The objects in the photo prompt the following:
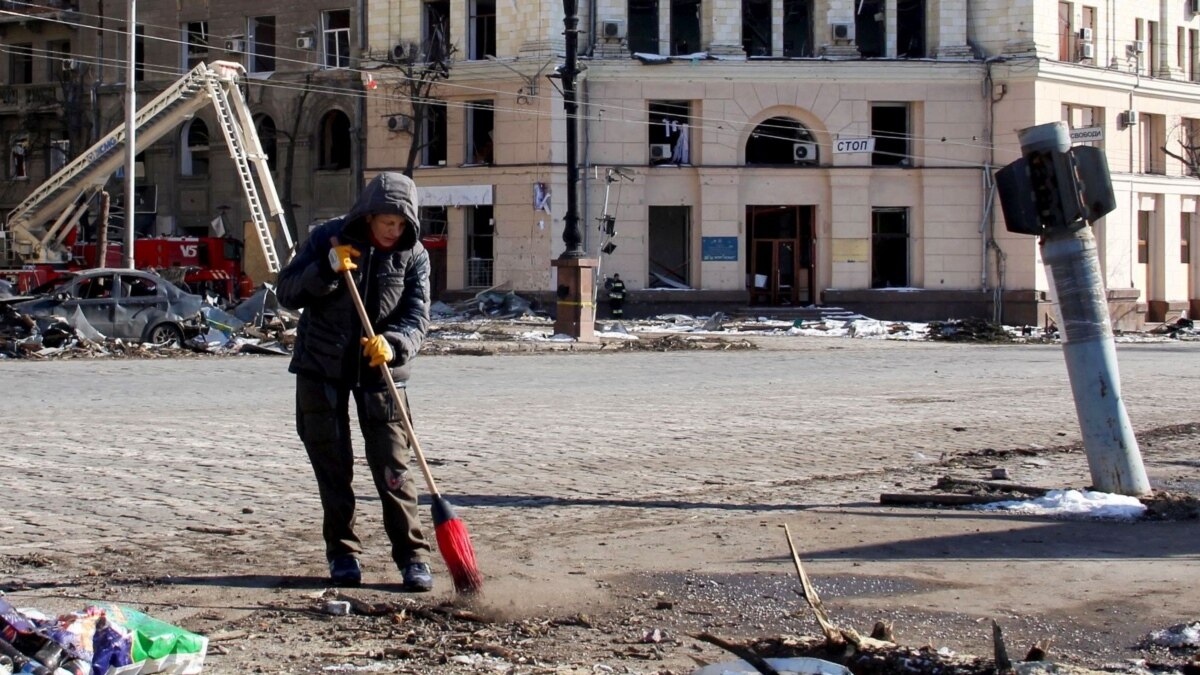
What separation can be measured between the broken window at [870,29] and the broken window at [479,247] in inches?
461

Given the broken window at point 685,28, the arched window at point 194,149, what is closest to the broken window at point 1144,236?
the broken window at point 685,28

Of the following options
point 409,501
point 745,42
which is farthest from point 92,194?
point 409,501

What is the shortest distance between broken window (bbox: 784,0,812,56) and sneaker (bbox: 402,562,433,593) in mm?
37650

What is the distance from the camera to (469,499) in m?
9.09

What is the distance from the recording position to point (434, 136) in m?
43.5

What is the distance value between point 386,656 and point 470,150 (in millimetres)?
38415

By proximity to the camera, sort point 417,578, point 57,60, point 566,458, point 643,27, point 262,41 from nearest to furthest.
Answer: point 417,578, point 566,458, point 643,27, point 262,41, point 57,60

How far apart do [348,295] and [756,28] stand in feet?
123

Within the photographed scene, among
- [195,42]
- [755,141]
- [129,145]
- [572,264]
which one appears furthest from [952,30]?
[195,42]

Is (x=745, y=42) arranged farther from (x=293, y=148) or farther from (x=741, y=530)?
(x=741, y=530)

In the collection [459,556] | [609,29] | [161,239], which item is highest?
[609,29]

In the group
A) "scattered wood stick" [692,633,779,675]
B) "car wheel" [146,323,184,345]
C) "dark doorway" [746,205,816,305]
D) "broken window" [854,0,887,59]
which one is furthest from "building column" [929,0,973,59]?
"scattered wood stick" [692,633,779,675]

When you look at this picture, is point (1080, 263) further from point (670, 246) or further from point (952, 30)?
point (952, 30)

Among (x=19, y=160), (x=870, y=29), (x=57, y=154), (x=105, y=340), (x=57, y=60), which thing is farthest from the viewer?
(x=19, y=160)
